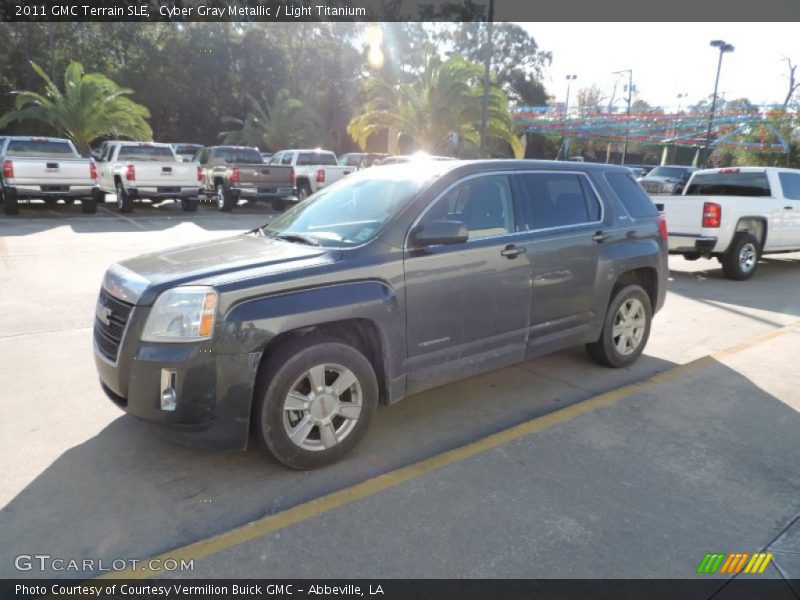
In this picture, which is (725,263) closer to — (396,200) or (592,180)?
(592,180)

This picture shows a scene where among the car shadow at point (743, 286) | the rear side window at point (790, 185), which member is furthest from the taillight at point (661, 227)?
the rear side window at point (790, 185)

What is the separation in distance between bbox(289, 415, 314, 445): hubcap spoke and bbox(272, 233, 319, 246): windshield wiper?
1.13 metres

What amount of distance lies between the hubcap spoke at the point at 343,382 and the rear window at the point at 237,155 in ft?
55.0

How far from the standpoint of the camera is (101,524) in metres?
2.99

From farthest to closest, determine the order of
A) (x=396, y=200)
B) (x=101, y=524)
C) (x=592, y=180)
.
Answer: (x=592, y=180)
(x=396, y=200)
(x=101, y=524)

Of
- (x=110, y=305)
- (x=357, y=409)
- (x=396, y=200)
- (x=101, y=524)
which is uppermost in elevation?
(x=396, y=200)

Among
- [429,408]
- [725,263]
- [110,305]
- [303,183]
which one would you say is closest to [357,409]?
[429,408]

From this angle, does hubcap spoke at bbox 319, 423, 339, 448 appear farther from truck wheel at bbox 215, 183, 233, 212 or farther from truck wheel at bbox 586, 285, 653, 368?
truck wheel at bbox 215, 183, 233, 212

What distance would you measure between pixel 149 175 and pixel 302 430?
14.8 metres

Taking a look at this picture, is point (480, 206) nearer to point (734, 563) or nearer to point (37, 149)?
point (734, 563)

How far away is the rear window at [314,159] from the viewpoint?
2036 centimetres

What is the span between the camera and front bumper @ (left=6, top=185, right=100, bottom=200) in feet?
48.0

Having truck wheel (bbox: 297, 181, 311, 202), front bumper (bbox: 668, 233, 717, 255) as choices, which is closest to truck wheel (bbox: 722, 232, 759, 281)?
front bumper (bbox: 668, 233, 717, 255)
